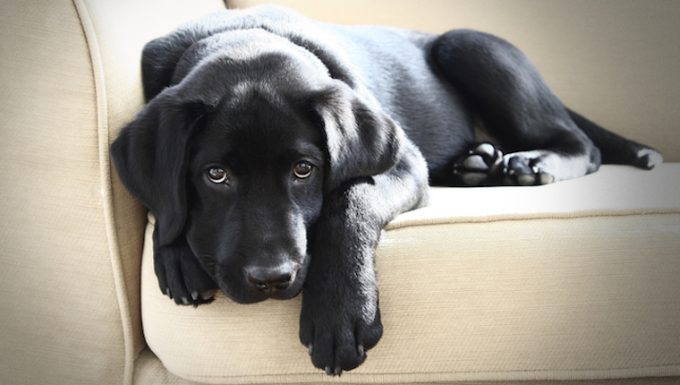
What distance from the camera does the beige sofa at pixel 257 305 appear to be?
179 centimetres

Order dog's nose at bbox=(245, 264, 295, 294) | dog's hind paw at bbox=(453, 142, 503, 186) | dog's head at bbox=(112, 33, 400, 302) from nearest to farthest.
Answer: dog's nose at bbox=(245, 264, 295, 294) → dog's head at bbox=(112, 33, 400, 302) → dog's hind paw at bbox=(453, 142, 503, 186)

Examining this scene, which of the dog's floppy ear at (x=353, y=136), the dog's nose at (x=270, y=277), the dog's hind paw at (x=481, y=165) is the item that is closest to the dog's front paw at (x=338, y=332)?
the dog's nose at (x=270, y=277)

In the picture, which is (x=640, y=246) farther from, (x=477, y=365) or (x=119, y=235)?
(x=119, y=235)

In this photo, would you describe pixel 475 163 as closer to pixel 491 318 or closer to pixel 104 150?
pixel 491 318

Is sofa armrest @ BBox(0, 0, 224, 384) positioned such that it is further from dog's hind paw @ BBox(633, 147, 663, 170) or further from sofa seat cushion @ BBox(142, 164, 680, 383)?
dog's hind paw @ BBox(633, 147, 663, 170)

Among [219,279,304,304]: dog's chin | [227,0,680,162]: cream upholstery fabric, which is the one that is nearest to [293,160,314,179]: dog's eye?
[219,279,304,304]: dog's chin

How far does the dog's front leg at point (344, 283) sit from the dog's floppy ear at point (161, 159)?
1.15 feet

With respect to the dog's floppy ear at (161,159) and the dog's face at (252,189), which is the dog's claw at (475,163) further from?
the dog's floppy ear at (161,159)

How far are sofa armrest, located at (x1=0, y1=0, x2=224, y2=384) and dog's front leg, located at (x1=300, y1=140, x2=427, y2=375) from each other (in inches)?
21.5

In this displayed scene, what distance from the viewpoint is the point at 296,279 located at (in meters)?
1.68

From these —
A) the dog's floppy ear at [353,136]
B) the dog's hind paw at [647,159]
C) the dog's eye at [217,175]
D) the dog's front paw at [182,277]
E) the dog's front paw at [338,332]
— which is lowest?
the dog's hind paw at [647,159]

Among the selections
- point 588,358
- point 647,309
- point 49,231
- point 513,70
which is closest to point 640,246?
point 647,309

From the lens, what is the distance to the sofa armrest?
6.21ft

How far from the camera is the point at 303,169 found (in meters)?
1.88
